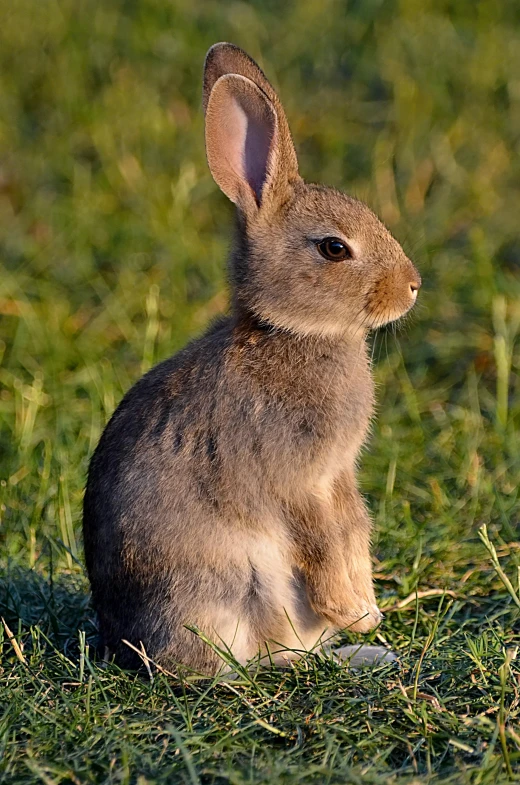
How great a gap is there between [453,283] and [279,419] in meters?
3.26

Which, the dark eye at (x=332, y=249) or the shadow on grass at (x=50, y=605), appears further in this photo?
the shadow on grass at (x=50, y=605)

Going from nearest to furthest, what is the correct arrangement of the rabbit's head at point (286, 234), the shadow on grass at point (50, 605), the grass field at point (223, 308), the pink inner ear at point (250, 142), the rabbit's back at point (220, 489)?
the grass field at point (223, 308) → the rabbit's back at point (220, 489) → the rabbit's head at point (286, 234) → the pink inner ear at point (250, 142) → the shadow on grass at point (50, 605)

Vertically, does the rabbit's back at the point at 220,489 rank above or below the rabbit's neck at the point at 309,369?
below

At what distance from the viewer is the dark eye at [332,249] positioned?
3.86 meters

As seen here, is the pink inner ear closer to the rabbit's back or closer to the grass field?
the rabbit's back

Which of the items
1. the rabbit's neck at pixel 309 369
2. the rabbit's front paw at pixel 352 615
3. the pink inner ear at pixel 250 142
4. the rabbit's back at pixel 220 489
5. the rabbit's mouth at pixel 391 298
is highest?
the pink inner ear at pixel 250 142

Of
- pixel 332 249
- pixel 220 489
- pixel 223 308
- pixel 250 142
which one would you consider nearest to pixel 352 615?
pixel 220 489

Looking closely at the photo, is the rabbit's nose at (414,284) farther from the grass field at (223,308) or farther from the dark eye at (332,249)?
the grass field at (223,308)

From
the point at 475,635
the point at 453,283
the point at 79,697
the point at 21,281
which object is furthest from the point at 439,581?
the point at 21,281

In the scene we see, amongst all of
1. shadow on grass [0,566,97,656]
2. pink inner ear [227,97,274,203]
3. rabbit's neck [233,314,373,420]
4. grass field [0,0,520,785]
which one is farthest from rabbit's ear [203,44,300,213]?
shadow on grass [0,566,97,656]

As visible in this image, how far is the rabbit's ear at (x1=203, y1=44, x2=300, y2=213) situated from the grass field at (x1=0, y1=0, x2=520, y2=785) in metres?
0.68

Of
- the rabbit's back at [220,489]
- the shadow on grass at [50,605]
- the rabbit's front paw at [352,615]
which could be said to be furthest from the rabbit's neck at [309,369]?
the shadow on grass at [50,605]

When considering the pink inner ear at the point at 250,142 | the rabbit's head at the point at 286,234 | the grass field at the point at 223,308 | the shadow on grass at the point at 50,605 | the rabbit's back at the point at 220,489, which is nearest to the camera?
the grass field at the point at 223,308

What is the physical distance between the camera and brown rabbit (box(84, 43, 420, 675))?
12.0ft
